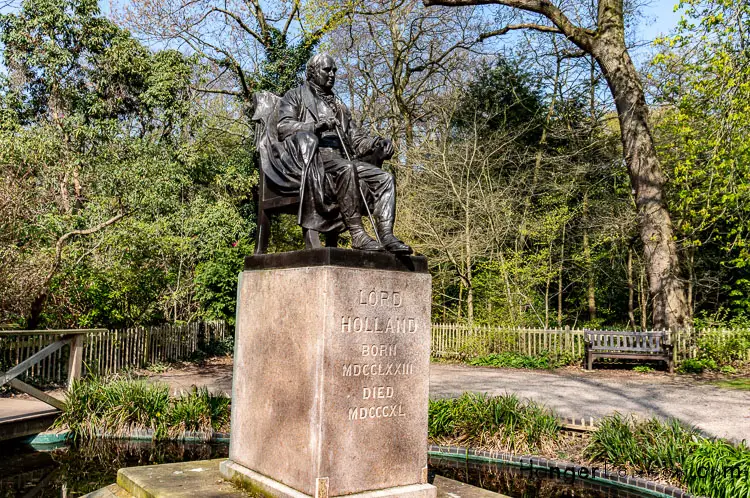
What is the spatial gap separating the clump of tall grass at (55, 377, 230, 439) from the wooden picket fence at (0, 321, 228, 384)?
1.59m

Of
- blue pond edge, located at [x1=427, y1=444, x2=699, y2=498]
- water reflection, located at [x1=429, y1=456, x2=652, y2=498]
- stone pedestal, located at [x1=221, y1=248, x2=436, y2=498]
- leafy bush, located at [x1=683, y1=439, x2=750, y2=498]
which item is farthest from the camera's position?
water reflection, located at [x1=429, y1=456, x2=652, y2=498]

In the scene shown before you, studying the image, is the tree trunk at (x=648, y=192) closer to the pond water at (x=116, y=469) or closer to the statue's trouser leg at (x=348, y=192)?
the pond water at (x=116, y=469)

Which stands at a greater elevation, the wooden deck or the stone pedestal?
the stone pedestal

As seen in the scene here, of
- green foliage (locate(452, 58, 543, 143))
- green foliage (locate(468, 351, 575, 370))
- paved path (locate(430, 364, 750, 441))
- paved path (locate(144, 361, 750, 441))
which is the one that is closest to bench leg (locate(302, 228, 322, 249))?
paved path (locate(144, 361, 750, 441))

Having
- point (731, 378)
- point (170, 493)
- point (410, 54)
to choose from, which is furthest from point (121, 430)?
point (410, 54)

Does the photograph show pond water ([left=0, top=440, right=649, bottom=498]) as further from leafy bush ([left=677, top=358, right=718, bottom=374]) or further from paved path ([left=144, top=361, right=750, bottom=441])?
leafy bush ([left=677, top=358, right=718, bottom=374])

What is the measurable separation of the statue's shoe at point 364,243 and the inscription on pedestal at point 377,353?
33 centimetres

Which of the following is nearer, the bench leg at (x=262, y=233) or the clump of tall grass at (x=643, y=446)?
the bench leg at (x=262, y=233)

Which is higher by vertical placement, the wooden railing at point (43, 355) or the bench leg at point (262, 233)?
the bench leg at point (262, 233)

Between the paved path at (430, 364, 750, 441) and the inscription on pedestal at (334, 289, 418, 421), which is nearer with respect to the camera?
the inscription on pedestal at (334, 289, 418, 421)

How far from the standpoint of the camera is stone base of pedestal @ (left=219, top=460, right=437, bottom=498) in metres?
4.35

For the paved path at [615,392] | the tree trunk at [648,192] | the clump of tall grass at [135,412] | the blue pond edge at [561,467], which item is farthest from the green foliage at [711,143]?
the clump of tall grass at [135,412]

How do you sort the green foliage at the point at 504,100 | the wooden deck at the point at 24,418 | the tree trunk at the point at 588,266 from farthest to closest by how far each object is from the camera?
the green foliage at the point at 504,100, the tree trunk at the point at 588,266, the wooden deck at the point at 24,418

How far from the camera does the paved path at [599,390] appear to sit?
1027cm
